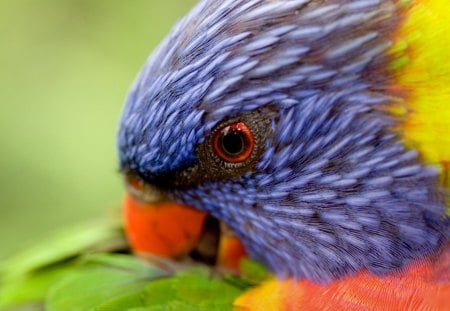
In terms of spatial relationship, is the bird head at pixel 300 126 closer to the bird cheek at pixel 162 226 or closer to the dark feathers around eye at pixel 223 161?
the dark feathers around eye at pixel 223 161

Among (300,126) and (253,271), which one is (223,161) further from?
(253,271)

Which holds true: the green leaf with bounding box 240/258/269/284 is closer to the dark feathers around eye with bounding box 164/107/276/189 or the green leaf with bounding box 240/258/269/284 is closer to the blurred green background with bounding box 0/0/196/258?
the dark feathers around eye with bounding box 164/107/276/189

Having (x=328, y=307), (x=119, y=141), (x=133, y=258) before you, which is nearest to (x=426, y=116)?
(x=328, y=307)

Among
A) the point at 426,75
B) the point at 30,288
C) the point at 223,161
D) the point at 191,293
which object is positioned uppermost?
the point at 426,75

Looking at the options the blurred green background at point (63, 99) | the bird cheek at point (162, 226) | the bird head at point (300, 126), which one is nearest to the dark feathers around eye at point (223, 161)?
the bird head at point (300, 126)

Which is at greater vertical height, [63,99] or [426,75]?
[426,75]

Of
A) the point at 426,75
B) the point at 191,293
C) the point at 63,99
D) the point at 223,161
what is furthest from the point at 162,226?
the point at 63,99

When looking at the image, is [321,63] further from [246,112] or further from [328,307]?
A: [328,307]
